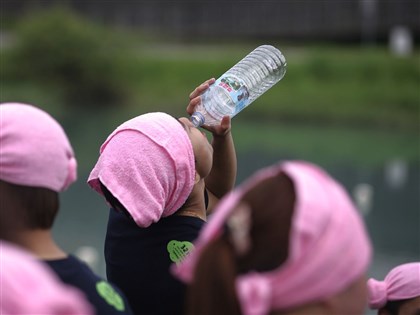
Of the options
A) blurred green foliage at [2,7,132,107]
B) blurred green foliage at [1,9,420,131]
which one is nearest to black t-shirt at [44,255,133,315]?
blurred green foliage at [1,9,420,131]

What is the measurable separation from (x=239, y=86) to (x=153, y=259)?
0.53 meters

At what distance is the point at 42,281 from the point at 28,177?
11.6 inches

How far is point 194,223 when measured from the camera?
1.62 meters

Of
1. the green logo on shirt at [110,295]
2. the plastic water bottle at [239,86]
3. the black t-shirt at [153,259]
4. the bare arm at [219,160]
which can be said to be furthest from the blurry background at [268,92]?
the green logo on shirt at [110,295]

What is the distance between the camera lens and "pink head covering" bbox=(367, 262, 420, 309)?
1.58m

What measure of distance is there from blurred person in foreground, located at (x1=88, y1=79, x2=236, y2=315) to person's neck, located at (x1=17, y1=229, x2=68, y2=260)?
377 mm

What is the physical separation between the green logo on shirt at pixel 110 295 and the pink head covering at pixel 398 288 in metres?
0.54

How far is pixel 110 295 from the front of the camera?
1228 millimetres

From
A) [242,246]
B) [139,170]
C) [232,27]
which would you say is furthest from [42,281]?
[232,27]

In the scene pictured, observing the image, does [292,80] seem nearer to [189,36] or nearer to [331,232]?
[189,36]

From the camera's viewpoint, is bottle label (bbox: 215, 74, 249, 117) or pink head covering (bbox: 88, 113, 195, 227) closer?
pink head covering (bbox: 88, 113, 195, 227)

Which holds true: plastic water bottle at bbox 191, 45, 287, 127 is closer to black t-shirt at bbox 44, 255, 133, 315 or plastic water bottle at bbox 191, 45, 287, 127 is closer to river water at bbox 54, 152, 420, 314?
black t-shirt at bbox 44, 255, 133, 315

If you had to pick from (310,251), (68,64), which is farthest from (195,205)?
(68,64)

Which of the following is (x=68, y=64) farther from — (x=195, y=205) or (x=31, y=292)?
(x=31, y=292)
